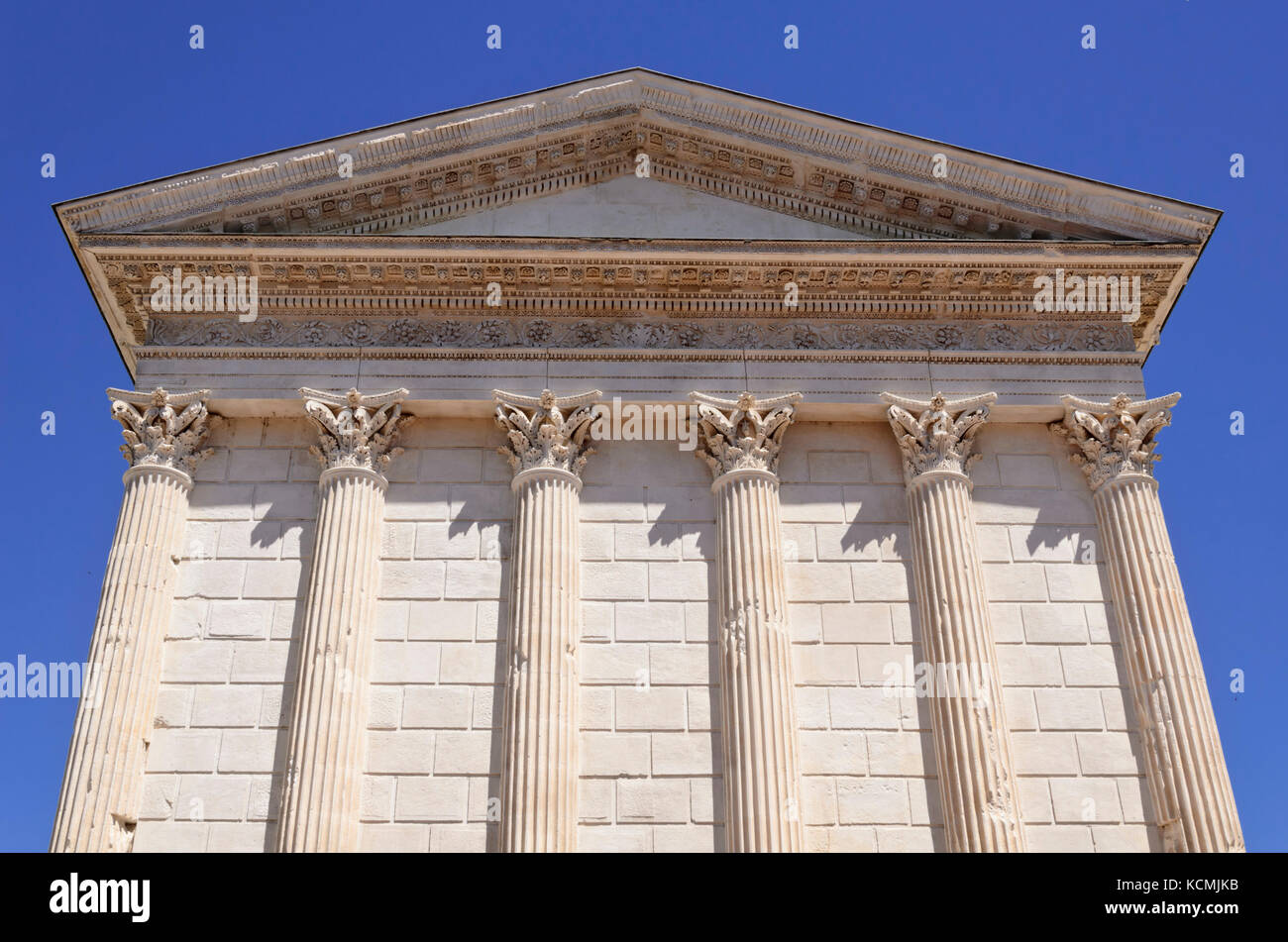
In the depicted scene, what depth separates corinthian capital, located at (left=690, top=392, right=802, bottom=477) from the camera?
1878cm

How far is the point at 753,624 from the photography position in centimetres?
1750

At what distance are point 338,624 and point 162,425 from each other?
4.22 m

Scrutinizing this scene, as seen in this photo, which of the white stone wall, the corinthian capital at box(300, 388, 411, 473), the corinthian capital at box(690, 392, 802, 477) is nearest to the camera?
the white stone wall

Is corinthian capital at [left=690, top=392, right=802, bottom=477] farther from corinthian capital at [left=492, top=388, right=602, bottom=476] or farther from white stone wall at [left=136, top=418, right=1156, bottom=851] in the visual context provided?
corinthian capital at [left=492, top=388, right=602, bottom=476]

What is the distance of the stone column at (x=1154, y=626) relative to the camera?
16516 millimetres

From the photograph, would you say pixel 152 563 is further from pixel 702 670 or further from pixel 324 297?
pixel 702 670

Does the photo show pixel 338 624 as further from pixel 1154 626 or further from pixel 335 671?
pixel 1154 626

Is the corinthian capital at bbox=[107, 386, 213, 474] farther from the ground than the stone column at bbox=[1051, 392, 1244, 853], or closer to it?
farther from the ground

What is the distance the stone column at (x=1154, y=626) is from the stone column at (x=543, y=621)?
741cm

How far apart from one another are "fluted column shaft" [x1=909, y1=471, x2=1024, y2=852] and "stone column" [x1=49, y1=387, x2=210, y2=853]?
34.1 ft

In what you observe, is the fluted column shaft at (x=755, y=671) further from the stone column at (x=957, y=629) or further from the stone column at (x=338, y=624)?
the stone column at (x=338, y=624)

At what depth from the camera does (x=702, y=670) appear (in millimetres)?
17531

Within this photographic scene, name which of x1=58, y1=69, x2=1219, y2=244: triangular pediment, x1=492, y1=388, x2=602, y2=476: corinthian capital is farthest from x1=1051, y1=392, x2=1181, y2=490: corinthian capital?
x1=492, y1=388, x2=602, y2=476: corinthian capital
